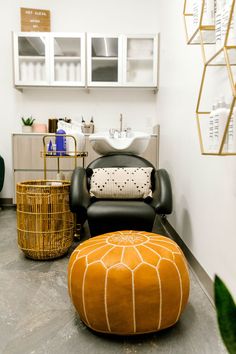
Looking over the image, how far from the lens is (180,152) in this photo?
2.52 metres

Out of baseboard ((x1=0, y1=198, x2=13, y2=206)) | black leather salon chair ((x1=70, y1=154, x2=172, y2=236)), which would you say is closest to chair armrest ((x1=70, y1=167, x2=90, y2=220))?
black leather salon chair ((x1=70, y1=154, x2=172, y2=236))

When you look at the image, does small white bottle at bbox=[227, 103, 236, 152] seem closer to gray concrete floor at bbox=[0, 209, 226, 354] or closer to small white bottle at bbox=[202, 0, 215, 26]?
small white bottle at bbox=[202, 0, 215, 26]

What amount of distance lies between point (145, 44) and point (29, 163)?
2.07m

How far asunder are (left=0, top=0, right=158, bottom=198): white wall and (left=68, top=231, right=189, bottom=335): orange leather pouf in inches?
116

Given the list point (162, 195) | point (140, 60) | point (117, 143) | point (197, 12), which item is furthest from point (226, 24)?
point (140, 60)

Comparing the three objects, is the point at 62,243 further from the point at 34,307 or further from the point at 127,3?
the point at 127,3

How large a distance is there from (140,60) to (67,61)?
924 millimetres

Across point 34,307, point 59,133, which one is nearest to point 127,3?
point 59,133

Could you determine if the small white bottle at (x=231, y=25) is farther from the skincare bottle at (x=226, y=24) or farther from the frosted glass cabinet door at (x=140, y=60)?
the frosted glass cabinet door at (x=140, y=60)

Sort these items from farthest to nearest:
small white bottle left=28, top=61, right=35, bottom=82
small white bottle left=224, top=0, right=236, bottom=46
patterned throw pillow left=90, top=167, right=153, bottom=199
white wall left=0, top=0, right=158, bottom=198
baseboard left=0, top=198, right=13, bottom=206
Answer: baseboard left=0, top=198, right=13, bottom=206 < white wall left=0, top=0, right=158, bottom=198 < small white bottle left=28, top=61, right=35, bottom=82 < patterned throw pillow left=90, top=167, right=153, bottom=199 < small white bottle left=224, top=0, right=236, bottom=46

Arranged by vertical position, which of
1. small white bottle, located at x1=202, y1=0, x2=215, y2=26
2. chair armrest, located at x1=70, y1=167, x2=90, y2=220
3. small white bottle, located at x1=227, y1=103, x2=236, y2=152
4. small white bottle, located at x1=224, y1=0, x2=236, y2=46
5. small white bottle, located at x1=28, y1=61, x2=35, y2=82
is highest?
small white bottle, located at x1=28, y1=61, x2=35, y2=82

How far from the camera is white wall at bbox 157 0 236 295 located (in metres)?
1.47

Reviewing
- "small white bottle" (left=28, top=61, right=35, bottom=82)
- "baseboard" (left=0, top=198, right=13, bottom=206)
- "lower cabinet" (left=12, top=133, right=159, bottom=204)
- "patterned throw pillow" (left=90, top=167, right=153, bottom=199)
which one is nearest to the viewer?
"patterned throw pillow" (left=90, top=167, right=153, bottom=199)

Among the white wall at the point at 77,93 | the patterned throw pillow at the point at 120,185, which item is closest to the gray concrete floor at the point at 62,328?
the patterned throw pillow at the point at 120,185
